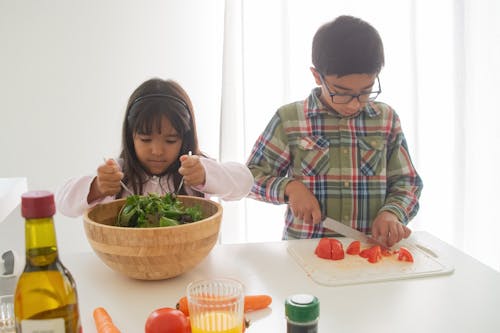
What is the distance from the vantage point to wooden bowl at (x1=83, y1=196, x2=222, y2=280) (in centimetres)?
84

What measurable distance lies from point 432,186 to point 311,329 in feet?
6.15

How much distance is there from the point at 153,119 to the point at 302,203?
429 mm

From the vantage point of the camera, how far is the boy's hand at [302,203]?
1.16 metres

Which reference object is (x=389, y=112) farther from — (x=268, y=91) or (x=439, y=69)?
(x=439, y=69)

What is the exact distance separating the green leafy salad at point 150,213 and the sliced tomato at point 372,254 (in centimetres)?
36

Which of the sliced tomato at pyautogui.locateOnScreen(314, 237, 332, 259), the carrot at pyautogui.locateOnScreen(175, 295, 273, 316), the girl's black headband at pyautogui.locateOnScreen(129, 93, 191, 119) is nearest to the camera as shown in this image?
the carrot at pyautogui.locateOnScreen(175, 295, 273, 316)

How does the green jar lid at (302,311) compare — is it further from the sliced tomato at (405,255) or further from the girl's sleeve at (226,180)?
the girl's sleeve at (226,180)

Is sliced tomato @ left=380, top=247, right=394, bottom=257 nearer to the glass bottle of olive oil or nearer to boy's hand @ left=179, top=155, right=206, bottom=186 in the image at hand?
boy's hand @ left=179, top=155, right=206, bottom=186

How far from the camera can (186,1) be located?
198 cm

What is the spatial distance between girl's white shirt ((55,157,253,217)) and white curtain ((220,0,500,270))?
647 mm

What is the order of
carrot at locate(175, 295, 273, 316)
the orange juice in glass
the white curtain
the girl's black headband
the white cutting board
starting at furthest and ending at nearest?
the white curtain < the girl's black headband < the white cutting board < carrot at locate(175, 295, 273, 316) < the orange juice in glass

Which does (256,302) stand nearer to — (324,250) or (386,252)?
(324,250)

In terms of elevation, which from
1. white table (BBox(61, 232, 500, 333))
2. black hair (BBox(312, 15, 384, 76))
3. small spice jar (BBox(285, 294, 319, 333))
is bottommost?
white table (BBox(61, 232, 500, 333))

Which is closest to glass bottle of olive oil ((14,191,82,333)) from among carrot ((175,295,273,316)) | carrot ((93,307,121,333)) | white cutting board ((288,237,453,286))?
carrot ((93,307,121,333))
